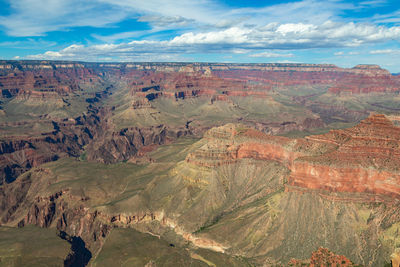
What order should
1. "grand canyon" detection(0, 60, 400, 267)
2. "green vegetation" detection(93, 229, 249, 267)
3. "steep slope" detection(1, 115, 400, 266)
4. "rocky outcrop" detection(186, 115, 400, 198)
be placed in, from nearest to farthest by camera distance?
1. "green vegetation" detection(93, 229, 249, 267)
2. "grand canyon" detection(0, 60, 400, 267)
3. "steep slope" detection(1, 115, 400, 266)
4. "rocky outcrop" detection(186, 115, 400, 198)

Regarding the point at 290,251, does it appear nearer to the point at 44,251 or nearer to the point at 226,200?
the point at 226,200

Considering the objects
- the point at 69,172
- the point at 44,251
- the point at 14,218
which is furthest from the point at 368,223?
the point at 14,218

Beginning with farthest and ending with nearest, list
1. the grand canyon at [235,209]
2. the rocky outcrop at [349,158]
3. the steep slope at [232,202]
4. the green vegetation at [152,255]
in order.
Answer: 1. the rocky outcrop at [349,158]
2. the steep slope at [232,202]
3. the grand canyon at [235,209]
4. the green vegetation at [152,255]

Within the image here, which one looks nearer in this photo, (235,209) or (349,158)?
(349,158)

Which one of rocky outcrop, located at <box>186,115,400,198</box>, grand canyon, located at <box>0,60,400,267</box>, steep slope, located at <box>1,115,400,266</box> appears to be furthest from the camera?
rocky outcrop, located at <box>186,115,400,198</box>

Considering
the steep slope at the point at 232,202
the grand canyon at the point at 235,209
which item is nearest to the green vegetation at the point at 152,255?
the grand canyon at the point at 235,209

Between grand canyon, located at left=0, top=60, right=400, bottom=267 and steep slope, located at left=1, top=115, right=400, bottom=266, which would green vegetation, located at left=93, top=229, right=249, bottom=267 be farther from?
steep slope, located at left=1, top=115, right=400, bottom=266

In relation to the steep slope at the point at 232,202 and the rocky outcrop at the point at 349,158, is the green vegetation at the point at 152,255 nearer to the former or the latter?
the steep slope at the point at 232,202

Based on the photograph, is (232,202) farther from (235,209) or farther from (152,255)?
(152,255)

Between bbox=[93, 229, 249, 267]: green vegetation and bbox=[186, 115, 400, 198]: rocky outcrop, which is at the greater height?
bbox=[186, 115, 400, 198]: rocky outcrop

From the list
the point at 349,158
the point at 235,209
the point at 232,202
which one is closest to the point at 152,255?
the point at 235,209

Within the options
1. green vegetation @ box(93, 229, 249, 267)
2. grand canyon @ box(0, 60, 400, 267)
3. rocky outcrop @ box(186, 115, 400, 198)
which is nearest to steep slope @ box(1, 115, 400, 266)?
grand canyon @ box(0, 60, 400, 267)
